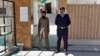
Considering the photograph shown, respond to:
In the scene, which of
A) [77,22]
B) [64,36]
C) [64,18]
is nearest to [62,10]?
[64,18]

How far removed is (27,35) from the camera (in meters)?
10.3

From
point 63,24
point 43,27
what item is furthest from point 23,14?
point 63,24

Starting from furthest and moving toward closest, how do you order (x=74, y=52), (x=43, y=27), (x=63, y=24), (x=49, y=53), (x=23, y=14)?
1. (x=23, y=14)
2. (x=43, y=27)
3. (x=74, y=52)
4. (x=49, y=53)
5. (x=63, y=24)

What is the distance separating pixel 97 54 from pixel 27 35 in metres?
3.28

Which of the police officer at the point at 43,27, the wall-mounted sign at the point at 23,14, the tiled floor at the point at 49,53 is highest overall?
the wall-mounted sign at the point at 23,14

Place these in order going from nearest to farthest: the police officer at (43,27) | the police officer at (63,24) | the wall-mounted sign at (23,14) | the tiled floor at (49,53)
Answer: the police officer at (63,24)
the tiled floor at (49,53)
the police officer at (43,27)
the wall-mounted sign at (23,14)

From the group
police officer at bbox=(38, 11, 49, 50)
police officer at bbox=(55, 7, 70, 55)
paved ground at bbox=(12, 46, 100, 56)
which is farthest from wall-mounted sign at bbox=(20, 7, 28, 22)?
police officer at bbox=(55, 7, 70, 55)

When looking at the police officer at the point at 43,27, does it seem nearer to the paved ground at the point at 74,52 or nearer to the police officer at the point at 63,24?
the paved ground at the point at 74,52

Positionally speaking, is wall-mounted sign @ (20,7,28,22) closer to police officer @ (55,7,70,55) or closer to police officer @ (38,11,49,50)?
police officer @ (38,11,49,50)

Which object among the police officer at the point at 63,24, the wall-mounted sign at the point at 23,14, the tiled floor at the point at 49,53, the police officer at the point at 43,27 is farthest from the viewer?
the wall-mounted sign at the point at 23,14

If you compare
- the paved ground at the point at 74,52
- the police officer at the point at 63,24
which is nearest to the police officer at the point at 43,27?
the paved ground at the point at 74,52

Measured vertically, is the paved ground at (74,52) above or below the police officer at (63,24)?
below

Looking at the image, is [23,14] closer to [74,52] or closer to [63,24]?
[63,24]

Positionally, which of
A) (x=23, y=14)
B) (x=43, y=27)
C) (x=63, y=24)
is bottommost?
(x=43, y=27)
